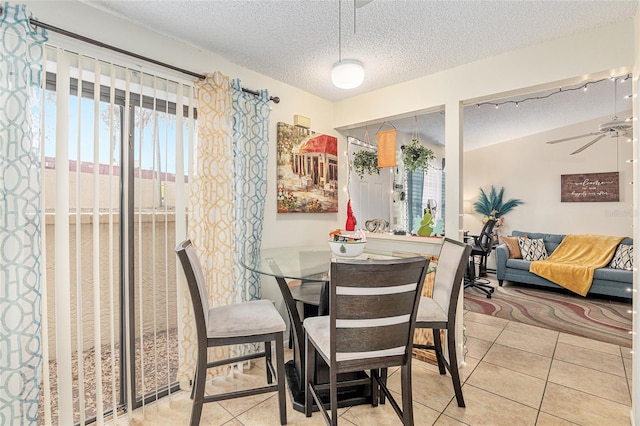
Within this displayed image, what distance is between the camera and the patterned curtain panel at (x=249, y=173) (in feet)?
7.88

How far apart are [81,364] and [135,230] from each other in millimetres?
771

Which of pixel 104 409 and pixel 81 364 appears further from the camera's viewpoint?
pixel 104 409

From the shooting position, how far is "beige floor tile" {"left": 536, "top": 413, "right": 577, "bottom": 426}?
184 centimetres

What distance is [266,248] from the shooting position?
2807 mm

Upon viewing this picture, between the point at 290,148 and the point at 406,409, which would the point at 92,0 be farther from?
the point at 406,409

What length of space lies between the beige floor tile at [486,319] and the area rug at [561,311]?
0.14 meters

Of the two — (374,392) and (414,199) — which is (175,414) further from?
(414,199)

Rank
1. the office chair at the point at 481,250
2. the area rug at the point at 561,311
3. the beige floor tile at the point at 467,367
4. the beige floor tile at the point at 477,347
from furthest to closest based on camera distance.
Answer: the office chair at the point at 481,250 → the area rug at the point at 561,311 → the beige floor tile at the point at 477,347 → the beige floor tile at the point at 467,367

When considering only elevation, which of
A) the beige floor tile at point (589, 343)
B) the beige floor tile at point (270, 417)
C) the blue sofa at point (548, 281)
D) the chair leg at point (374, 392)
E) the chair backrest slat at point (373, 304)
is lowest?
the beige floor tile at point (589, 343)

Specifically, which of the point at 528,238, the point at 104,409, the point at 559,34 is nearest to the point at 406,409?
the point at 104,409

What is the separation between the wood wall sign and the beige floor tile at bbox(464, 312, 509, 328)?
10.6 ft

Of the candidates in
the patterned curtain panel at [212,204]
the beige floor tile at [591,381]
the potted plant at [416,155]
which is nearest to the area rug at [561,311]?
the beige floor tile at [591,381]

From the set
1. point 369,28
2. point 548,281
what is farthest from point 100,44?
point 548,281

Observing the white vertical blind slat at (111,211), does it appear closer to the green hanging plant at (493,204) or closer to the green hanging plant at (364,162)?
the green hanging plant at (364,162)
